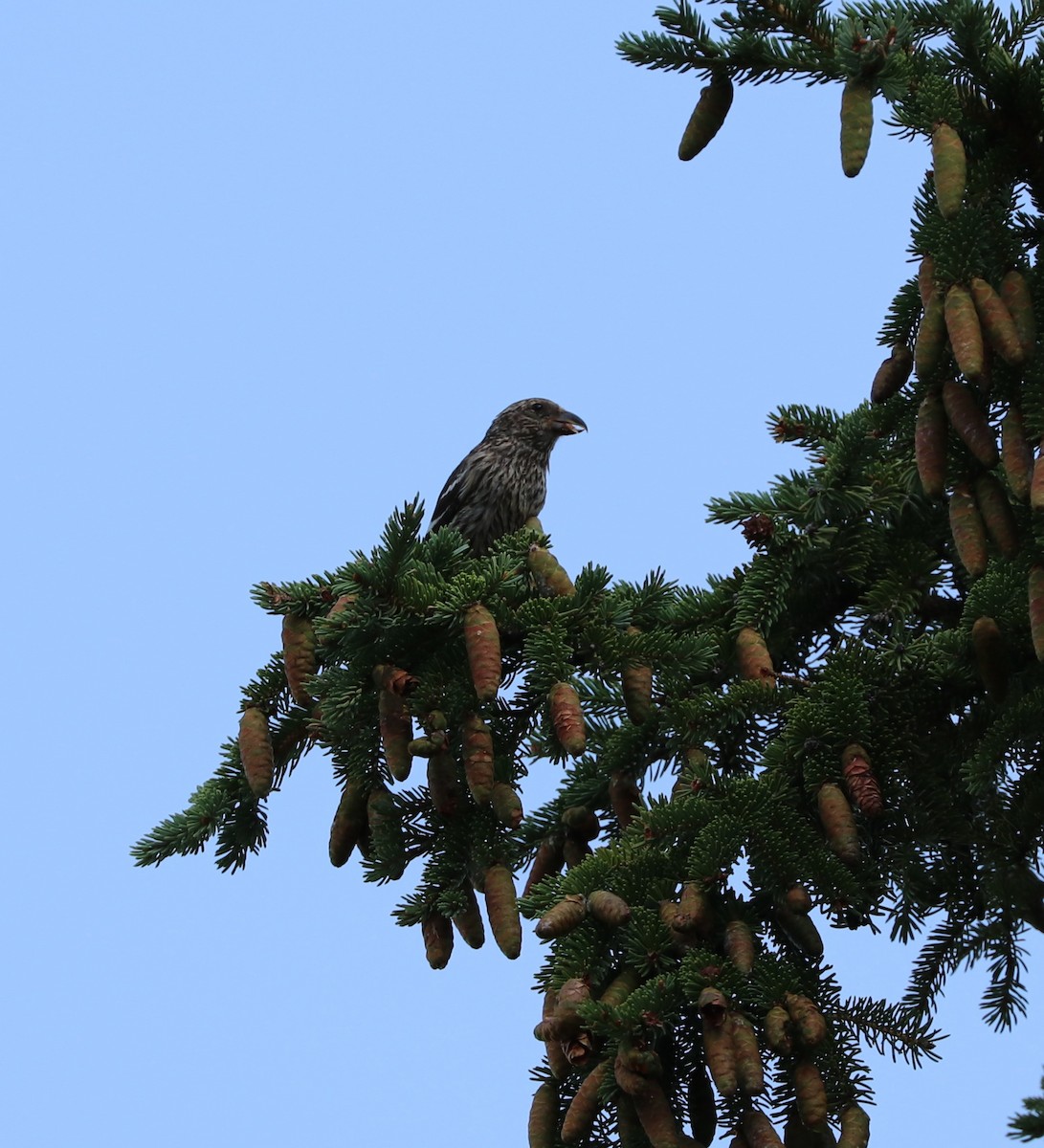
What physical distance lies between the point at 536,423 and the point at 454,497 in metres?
0.73

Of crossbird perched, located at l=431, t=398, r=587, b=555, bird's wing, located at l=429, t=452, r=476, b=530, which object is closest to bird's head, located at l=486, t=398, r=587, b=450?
crossbird perched, located at l=431, t=398, r=587, b=555

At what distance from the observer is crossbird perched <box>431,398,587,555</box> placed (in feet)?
25.2

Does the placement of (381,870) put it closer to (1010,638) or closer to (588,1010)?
(588,1010)

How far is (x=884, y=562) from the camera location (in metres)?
3.62

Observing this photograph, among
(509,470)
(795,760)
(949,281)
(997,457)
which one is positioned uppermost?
(509,470)

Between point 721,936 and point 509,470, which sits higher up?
point 509,470

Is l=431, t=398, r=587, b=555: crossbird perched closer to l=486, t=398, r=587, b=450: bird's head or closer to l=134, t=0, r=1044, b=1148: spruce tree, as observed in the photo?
l=486, t=398, r=587, b=450: bird's head

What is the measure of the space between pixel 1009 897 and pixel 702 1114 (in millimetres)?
808

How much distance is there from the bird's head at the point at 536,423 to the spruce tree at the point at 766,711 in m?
4.50

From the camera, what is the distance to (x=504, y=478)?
7762 millimetres

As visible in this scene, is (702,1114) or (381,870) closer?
(702,1114)

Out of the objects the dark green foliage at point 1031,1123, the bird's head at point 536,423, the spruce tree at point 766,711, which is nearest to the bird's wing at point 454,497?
the bird's head at point 536,423

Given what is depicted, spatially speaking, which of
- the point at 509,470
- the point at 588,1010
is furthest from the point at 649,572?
the point at 509,470

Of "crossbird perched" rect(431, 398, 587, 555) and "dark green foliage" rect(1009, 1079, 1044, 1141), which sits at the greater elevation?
"crossbird perched" rect(431, 398, 587, 555)
